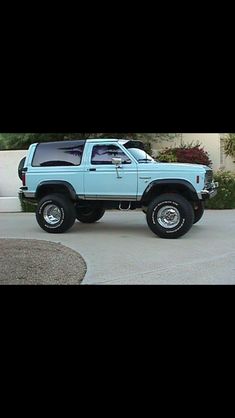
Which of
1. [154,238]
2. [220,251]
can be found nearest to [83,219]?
[154,238]

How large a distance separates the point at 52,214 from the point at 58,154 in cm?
138

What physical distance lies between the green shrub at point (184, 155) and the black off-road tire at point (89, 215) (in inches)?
165

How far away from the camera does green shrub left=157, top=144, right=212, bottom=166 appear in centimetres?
1451

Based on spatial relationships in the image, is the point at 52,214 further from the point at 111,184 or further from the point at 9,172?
the point at 9,172

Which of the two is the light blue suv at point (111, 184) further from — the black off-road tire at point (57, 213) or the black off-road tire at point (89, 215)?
the black off-road tire at point (89, 215)

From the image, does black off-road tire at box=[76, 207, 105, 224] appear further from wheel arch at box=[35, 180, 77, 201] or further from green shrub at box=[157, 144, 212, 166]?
green shrub at box=[157, 144, 212, 166]

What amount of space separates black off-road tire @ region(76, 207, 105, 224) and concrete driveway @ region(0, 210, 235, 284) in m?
0.20

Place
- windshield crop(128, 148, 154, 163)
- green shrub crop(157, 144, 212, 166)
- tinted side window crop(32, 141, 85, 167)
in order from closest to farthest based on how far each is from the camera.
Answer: windshield crop(128, 148, 154, 163) → tinted side window crop(32, 141, 85, 167) → green shrub crop(157, 144, 212, 166)

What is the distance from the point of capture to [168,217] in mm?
8938

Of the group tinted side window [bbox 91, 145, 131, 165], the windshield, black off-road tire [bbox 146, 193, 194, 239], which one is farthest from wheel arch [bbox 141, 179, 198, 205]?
tinted side window [bbox 91, 145, 131, 165]

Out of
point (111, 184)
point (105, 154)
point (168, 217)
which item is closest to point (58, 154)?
point (105, 154)
